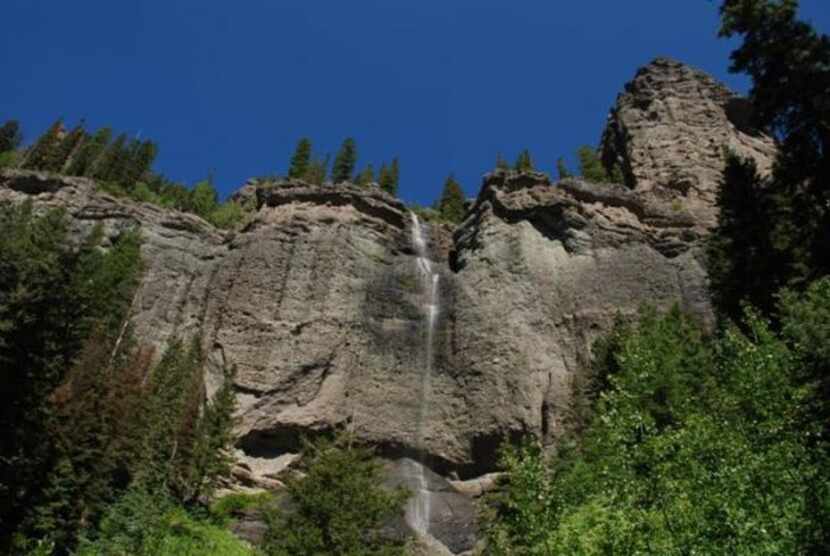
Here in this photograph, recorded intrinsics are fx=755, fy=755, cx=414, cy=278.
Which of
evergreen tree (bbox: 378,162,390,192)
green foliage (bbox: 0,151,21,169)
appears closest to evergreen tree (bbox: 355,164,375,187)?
evergreen tree (bbox: 378,162,390,192)

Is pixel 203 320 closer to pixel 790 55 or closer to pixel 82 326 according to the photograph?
pixel 82 326

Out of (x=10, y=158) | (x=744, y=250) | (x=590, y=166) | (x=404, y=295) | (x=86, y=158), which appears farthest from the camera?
(x=10, y=158)

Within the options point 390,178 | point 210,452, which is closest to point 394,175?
point 390,178

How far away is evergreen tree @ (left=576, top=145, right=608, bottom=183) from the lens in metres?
71.1

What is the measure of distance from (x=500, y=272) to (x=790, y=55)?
28557mm

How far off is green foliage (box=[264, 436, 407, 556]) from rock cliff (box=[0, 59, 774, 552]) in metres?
20.1

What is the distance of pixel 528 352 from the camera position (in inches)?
1837

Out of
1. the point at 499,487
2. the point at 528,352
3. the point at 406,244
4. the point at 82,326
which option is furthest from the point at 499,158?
the point at 499,487

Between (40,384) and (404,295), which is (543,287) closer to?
(404,295)

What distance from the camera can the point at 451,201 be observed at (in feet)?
265

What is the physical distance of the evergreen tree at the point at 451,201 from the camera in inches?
3027

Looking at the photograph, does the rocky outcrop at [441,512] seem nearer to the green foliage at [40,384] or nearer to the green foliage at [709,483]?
the green foliage at [40,384]

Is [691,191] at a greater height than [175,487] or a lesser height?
greater

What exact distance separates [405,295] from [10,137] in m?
72.0
